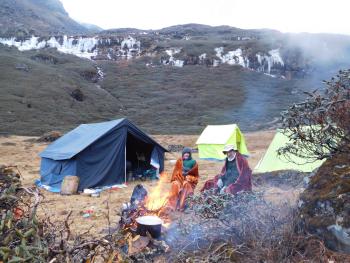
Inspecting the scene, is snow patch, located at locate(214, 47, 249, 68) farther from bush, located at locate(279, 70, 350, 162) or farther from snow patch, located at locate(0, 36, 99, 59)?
A: bush, located at locate(279, 70, 350, 162)

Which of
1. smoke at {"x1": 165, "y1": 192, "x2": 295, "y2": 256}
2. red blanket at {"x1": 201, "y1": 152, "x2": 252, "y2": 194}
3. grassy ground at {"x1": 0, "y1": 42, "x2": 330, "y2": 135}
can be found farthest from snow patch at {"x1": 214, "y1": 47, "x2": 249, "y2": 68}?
smoke at {"x1": 165, "y1": 192, "x2": 295, "y2": 256}

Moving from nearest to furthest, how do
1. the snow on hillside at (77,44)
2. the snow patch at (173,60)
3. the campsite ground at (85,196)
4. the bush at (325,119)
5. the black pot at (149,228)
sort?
1. the bush at (325,119)
2. the black pot at (149,228)
3. the campsite ground at (85,196)
4. the snow patch at (173,60)
5. the snow on hillside at (77,44)

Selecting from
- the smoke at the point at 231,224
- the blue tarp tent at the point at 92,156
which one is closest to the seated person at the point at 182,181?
the smoke at the point at 231,224

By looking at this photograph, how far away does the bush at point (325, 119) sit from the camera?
3.54 meters

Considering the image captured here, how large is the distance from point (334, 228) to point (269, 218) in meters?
0.65

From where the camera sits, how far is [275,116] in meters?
34.2

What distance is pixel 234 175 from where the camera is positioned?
255 inches

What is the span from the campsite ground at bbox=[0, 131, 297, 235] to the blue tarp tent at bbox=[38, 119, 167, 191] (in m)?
0.53

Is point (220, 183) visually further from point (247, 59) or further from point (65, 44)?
point (65, 44)

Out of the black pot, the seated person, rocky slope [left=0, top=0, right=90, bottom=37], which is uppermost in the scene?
rocky slope [left=0, top=0, right=90, bottom=37]

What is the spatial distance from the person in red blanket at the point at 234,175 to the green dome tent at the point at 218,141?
8.72 m

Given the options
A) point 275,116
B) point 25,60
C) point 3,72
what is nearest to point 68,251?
point 275,116

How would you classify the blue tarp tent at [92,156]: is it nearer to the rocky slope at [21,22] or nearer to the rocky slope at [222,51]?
the rocky slope at [222,51]

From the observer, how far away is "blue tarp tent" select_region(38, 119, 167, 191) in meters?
9.84
